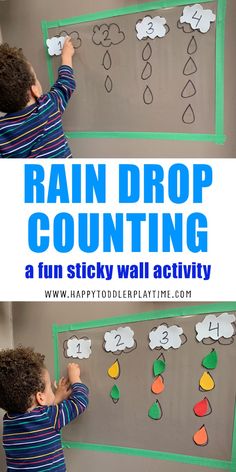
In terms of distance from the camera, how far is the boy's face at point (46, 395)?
1.22 m

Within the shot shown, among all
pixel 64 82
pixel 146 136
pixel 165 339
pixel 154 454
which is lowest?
pixel 154 454

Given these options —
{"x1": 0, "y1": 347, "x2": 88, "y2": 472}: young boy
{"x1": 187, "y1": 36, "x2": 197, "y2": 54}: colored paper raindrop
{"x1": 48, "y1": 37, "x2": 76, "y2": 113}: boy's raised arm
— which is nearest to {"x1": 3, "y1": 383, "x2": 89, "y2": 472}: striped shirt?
{"x1": 0, "y1": 347, "x2": 88, "y2": 472}: young boy

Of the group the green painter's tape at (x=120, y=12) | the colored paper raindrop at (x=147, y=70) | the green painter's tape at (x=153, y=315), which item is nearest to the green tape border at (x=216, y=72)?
the green painter's tape at (x=120, y=12)

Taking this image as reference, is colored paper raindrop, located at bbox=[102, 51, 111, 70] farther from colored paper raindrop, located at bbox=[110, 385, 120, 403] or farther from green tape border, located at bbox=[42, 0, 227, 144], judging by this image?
colored paper raindrop, located at bbox=[110, 385, 120, 403]

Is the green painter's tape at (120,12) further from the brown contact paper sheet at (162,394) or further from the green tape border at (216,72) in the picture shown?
the brown contact paper sheet at (162,394)

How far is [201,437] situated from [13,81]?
72 cm

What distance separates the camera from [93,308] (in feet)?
4.27

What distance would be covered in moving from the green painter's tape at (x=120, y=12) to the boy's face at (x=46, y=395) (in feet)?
2.16

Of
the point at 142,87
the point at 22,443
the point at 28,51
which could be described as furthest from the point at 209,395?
the point at 28,51

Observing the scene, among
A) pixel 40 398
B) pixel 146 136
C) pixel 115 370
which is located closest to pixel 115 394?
pixel 115 370

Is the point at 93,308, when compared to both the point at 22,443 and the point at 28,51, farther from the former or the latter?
the point at 28,51

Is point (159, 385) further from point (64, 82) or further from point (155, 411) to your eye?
point (64, 82)

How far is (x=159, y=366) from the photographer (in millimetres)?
1261

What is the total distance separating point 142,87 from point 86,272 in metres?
0.36
